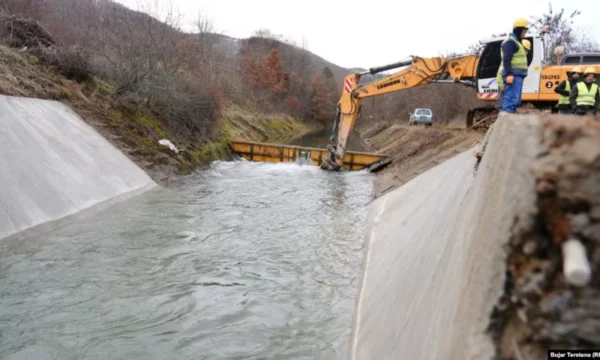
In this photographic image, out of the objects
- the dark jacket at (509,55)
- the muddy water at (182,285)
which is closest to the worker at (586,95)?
the dark jacket at (509,55)

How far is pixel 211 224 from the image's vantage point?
9.18 metres

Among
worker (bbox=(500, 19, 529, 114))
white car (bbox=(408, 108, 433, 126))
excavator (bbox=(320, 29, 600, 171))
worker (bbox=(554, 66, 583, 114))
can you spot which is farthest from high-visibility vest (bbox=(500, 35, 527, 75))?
white car (bbox=(408, 108, 433, 126))

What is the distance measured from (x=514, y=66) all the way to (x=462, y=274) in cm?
629

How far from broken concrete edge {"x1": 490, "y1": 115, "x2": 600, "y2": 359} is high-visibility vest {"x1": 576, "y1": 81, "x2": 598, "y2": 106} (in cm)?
812

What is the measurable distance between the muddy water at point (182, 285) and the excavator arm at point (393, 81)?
269 inches

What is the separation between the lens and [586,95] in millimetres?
8367

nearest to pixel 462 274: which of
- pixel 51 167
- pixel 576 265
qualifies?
pixel 576 265


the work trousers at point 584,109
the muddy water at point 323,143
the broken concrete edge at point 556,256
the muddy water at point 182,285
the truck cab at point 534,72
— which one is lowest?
the muddy water at point 182,285

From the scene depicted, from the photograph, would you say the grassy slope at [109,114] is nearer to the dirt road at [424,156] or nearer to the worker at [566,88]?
the dirt road at [424,156]

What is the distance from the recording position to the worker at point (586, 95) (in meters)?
8.31

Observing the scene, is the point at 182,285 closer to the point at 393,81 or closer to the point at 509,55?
the point at 509,55

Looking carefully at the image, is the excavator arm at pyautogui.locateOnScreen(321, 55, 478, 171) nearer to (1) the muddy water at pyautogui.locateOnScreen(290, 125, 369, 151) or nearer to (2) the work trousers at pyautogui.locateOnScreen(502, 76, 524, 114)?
(2) the work trousers at pyautogui.locateOnScreen(502, 76, 524, 114)

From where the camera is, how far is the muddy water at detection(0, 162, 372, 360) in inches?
176

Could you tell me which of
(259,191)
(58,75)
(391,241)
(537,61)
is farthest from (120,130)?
(537,61)
